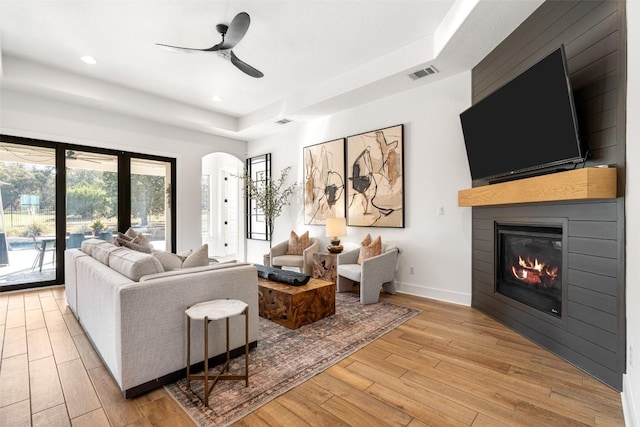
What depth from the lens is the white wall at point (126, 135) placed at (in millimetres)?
4293

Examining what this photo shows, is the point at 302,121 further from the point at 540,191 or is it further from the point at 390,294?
the point at 540,191

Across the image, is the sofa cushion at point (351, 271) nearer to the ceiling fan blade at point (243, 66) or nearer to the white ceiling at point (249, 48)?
the white ceiling at point (249, 48)

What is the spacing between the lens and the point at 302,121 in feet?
18.3

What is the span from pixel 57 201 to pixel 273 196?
346cm

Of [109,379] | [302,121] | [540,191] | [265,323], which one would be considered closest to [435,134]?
[540,191]

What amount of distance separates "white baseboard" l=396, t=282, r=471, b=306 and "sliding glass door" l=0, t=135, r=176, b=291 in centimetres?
475

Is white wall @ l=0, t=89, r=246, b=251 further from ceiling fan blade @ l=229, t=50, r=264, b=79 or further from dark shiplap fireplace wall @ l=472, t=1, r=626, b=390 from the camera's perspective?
dark shiplap fireplace wall @ l=472, t=1, r=626, b=390

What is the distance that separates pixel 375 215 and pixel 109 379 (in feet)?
11.7

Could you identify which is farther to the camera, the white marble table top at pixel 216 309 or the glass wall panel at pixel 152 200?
the glass wall panel at pixel 152 200

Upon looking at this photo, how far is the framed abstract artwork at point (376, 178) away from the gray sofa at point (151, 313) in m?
2.57

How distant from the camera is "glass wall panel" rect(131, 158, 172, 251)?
5.46 meters

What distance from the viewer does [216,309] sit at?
1914 millimetres

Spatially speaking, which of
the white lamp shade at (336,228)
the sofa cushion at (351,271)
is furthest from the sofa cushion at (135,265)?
the white lamp shade at (336,228)
